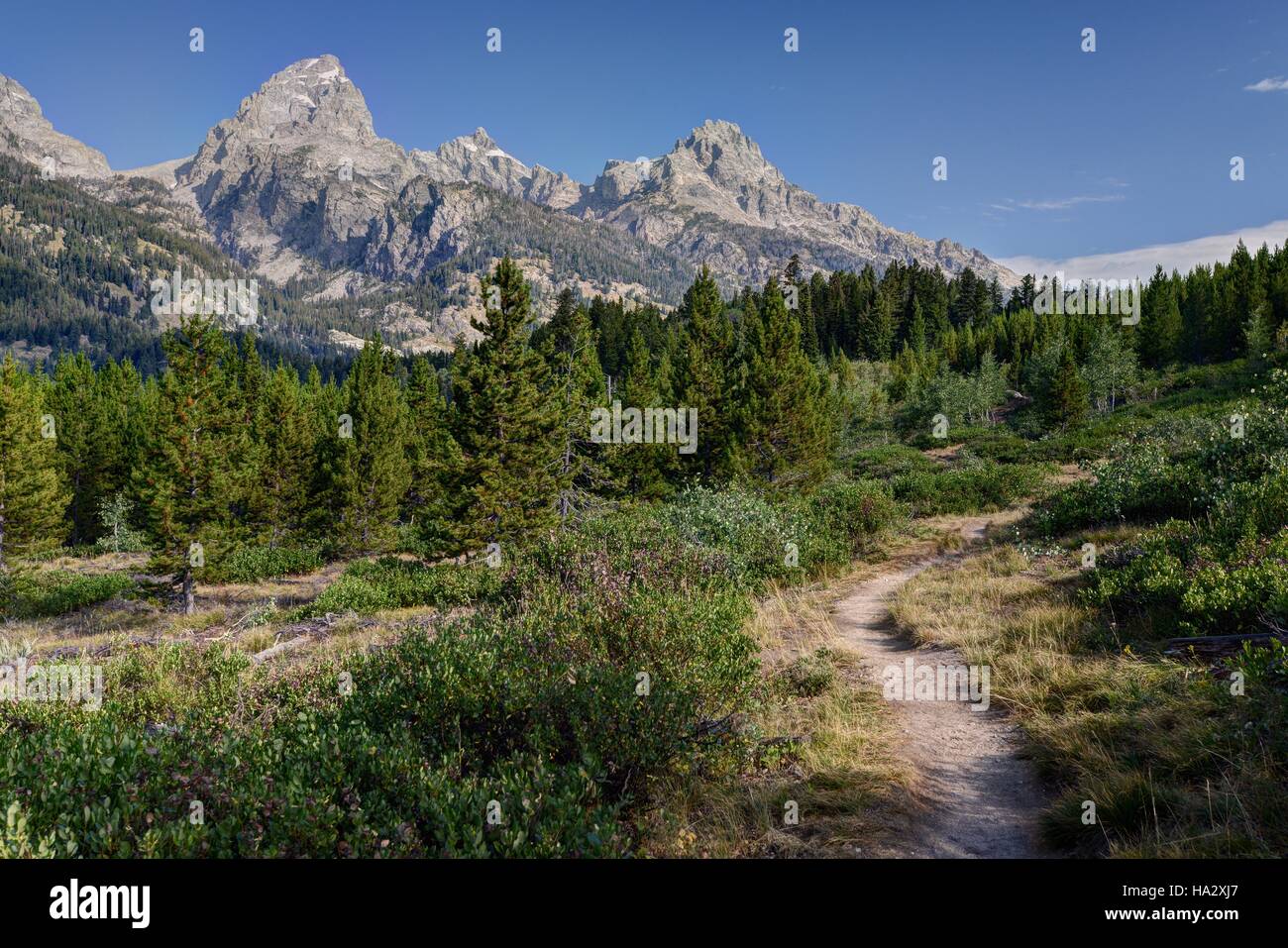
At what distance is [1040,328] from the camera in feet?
251

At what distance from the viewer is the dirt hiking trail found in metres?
4.89

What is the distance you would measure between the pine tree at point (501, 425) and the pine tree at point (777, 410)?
12305mm

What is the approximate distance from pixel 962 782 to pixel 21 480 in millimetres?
43986

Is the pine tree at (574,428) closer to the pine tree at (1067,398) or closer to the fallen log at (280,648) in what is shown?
the fallen log at (280,648)

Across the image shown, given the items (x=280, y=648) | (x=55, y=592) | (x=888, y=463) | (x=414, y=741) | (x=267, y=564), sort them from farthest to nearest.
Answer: (x=888, y=463), (x=267, y=564), (x=55, y=592), (x=280, y=648), (x=414, y=741)

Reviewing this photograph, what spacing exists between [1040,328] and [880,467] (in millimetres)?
49827

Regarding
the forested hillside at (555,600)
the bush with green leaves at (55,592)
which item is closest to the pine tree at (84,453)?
the forested hillside at (555,600)

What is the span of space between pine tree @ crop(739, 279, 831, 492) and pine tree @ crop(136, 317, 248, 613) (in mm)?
25430

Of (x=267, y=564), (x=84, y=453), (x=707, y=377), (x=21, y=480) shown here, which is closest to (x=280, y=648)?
(x=267, y=564)

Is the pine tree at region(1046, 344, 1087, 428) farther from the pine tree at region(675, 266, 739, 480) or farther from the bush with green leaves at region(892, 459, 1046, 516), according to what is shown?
the pine tree at region(675, 266, 739, 480)

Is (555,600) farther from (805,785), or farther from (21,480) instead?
(21,480)

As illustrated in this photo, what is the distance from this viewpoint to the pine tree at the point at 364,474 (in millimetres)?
40500

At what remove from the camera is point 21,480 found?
3200 cm
